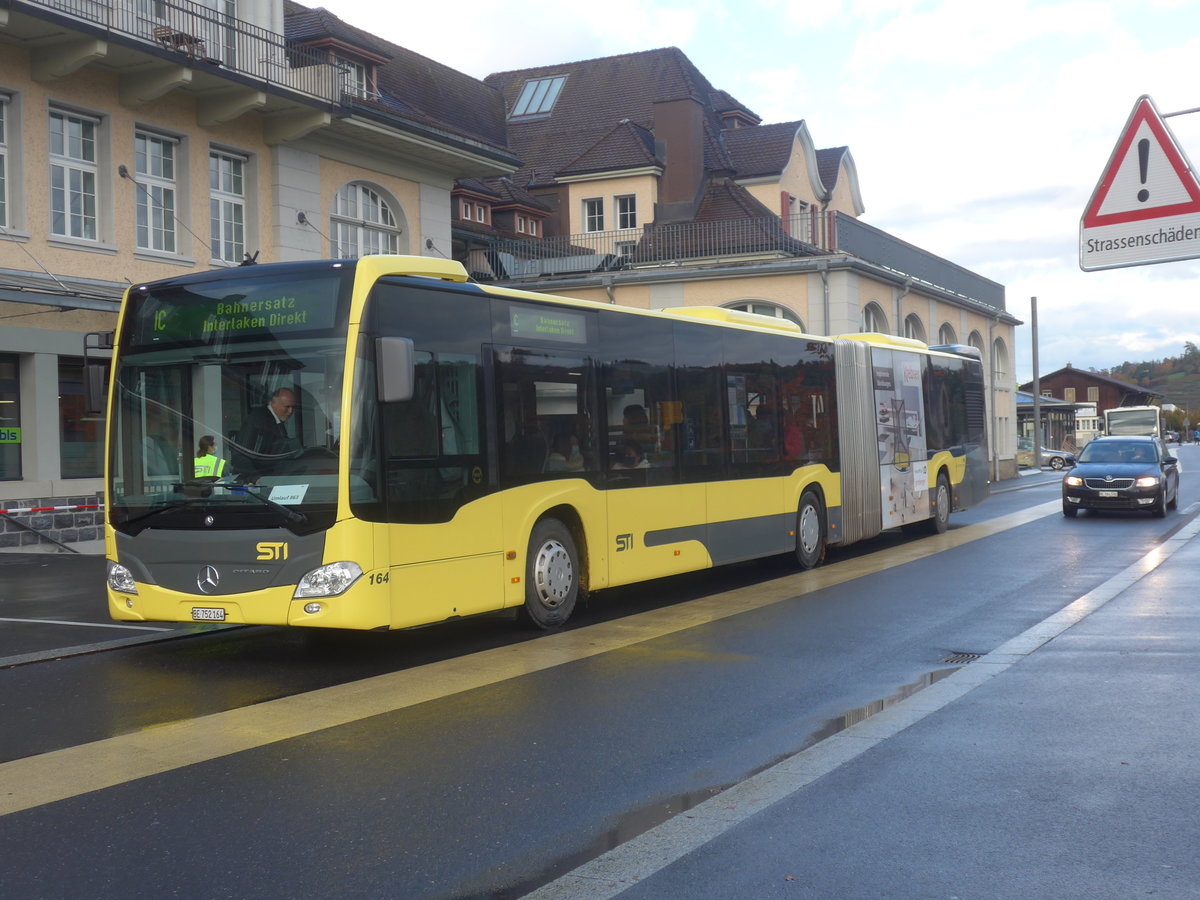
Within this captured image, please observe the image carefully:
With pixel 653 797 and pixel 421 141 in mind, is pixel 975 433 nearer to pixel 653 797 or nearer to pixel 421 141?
pixel 421 141

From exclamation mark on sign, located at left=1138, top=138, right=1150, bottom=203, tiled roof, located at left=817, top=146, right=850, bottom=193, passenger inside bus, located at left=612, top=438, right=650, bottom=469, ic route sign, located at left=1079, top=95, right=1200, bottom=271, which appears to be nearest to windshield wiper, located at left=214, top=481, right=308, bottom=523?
passenger inside bus, located at left=612, top=438, right=650, bottom=469

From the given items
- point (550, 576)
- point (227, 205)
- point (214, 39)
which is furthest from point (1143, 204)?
point (227, 205)

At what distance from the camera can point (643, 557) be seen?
12352 mm

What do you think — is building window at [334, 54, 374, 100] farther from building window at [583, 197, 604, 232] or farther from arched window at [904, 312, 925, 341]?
arched window at [904, 312, 925, 341]

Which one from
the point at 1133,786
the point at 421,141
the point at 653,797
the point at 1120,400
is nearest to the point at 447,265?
the point at 653,797

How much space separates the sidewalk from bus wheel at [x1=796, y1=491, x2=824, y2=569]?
24.4ft

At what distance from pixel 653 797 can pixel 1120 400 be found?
154m

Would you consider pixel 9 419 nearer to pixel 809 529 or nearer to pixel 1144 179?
pixel 809 529

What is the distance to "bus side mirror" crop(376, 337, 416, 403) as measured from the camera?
8844 millimetres

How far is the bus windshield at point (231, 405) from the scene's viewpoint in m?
8.98

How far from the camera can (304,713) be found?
7.70m

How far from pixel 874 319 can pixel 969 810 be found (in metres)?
30.6

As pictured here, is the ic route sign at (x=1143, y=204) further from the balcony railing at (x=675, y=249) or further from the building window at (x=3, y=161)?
the balcony railing at (x=675, y=249)

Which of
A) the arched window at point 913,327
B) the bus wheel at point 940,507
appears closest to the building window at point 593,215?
the arched window at point 913,327
